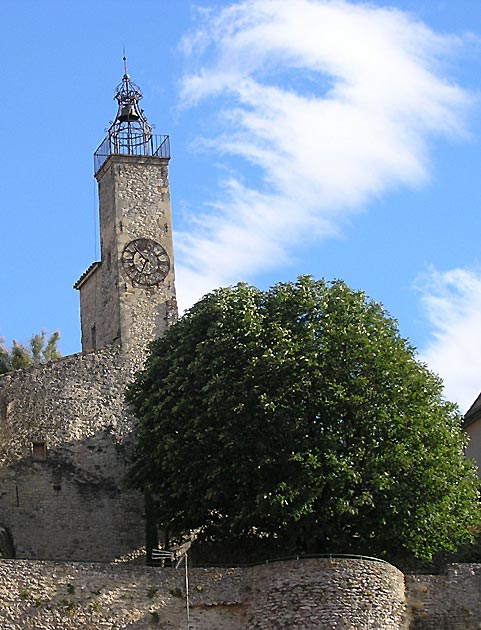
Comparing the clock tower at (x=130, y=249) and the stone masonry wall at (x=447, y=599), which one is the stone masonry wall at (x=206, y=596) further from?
the clock tower at (x=130, y=249)

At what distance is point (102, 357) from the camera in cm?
4838

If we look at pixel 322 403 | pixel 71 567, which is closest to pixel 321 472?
pixel 322 403

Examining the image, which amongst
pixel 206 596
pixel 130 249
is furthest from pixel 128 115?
pixel 206 596

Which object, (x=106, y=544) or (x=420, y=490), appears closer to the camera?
(x=420, y=490)

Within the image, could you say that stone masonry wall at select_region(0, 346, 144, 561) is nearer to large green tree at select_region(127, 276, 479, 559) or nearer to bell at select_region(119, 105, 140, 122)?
large green tree at select_region(127, 276, 479, 559)

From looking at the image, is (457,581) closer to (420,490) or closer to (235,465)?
(420,490)

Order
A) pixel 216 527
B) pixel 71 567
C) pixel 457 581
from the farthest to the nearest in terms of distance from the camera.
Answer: pixel 216 527 < pixel 457 581 < pixel 71 567

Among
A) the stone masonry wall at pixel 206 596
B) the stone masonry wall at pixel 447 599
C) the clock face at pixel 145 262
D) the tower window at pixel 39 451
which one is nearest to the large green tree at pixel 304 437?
the stone masonry wall at pixel 447 599

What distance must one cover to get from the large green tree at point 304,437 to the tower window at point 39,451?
178 inches

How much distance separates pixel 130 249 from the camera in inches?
1987

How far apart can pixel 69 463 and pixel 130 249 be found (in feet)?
28.9

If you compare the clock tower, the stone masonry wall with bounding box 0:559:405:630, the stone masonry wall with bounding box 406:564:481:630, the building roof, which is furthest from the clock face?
the stone masonry wall with bounding box 406:564:481:630

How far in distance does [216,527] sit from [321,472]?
4390 millimetres

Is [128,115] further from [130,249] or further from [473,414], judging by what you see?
[473,414]
